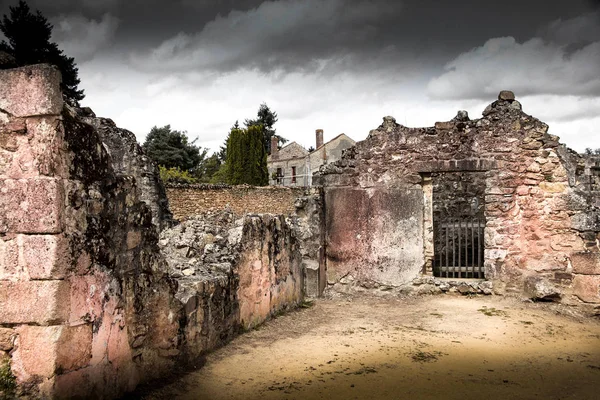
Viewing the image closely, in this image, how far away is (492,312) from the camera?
7.84 m

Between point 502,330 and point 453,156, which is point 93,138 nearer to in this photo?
point 502,330

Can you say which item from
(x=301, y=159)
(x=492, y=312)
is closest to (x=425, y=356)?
(x=492, y=312)

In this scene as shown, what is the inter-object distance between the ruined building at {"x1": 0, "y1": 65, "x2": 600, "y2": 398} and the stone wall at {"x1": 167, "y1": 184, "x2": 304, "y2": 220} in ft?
25.4

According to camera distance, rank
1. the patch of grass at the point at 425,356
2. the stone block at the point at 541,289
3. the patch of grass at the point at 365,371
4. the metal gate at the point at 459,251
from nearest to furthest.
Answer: the patch of grass at the point at 365,371 → the patch of grass at the point at 425,356 → the stone block at the point at 541,289 → the metal gate at the point at 459,251

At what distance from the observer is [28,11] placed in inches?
1050

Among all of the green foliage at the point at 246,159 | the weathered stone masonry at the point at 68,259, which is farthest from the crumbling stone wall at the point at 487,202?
the green foliage at the point at 246,159

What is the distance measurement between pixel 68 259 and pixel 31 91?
113 centimetres

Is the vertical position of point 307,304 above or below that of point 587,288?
below

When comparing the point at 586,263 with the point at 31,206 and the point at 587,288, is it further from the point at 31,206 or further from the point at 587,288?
the point at 31,206

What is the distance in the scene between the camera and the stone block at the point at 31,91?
10.9ft

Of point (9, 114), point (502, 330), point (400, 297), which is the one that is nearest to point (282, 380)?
point (9, 114)

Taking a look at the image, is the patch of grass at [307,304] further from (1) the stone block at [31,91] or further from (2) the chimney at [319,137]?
(2) the chimney at [319,137]

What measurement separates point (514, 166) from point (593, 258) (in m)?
1.97

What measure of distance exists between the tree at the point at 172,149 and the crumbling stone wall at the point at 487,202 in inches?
1154
